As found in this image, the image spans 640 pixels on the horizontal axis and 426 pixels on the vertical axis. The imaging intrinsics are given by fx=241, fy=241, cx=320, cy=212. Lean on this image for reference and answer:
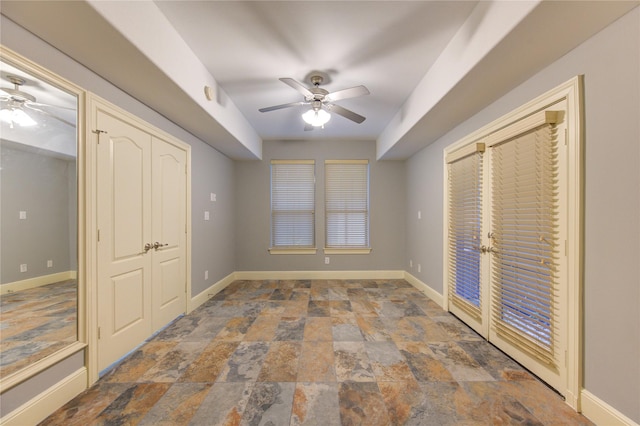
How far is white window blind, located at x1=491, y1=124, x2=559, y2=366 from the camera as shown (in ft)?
5.91

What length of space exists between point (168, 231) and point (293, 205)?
2492mm

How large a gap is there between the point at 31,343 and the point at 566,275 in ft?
11.8

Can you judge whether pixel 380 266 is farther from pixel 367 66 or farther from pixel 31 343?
pixel 31 343

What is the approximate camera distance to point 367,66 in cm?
246

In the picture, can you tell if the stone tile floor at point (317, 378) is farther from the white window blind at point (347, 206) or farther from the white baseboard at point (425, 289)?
the white window blind at point (347, 206)

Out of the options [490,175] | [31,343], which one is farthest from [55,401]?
[490,175]

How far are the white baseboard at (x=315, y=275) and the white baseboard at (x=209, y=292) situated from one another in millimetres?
343

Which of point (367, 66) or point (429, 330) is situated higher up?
point (367, 66)

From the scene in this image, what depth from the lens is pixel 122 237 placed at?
7.29 feet

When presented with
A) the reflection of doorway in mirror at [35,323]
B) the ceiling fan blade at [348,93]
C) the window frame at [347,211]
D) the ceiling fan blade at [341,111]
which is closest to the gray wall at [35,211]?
the reflection of doorway in mirror at [35,323]

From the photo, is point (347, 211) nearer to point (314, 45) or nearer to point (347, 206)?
point (347, 206)

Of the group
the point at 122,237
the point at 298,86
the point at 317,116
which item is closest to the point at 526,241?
the point at 317,116

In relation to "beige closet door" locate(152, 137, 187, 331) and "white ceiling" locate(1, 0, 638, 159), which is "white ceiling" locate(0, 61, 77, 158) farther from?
"beige closet door" locate(152, 137, 187, 331)

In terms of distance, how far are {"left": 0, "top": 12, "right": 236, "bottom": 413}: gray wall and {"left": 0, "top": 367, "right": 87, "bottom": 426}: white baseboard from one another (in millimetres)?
40
